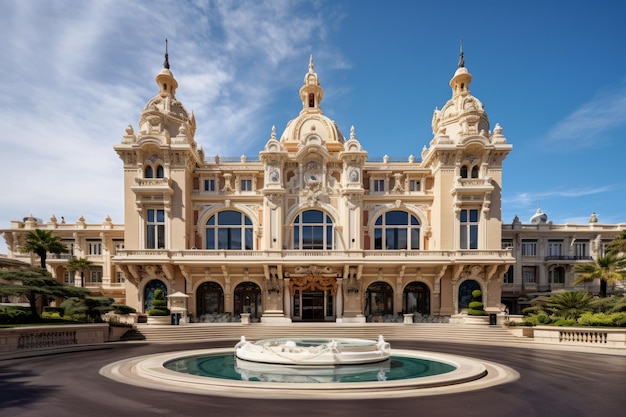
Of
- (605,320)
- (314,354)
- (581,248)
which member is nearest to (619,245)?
(605,320)

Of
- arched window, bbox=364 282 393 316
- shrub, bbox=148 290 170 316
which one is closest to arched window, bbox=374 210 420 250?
arched window, bbox=364 282 393 316

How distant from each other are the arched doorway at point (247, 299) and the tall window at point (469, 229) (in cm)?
2059

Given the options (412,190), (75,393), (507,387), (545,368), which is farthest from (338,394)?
(412,190)

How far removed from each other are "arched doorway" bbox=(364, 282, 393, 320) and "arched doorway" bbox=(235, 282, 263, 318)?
35.0 feet

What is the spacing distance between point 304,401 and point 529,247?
44.5 m

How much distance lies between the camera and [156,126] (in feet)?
121

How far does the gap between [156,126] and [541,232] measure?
47071 millimetres

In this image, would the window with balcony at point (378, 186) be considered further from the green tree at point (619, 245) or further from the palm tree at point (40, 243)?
the palm tree at point (40, 243)

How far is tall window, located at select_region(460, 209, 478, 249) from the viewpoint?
1372 inches

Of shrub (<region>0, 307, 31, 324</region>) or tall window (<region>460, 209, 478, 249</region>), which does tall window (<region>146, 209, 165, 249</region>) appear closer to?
shrub (<region>0, 307, 31, 324</region>)

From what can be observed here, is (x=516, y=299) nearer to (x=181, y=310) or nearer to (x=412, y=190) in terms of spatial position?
(x=412, y=190)

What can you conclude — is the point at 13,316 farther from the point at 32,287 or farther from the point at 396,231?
the point at 396,231

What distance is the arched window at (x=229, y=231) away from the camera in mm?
36594

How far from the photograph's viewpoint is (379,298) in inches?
1393
